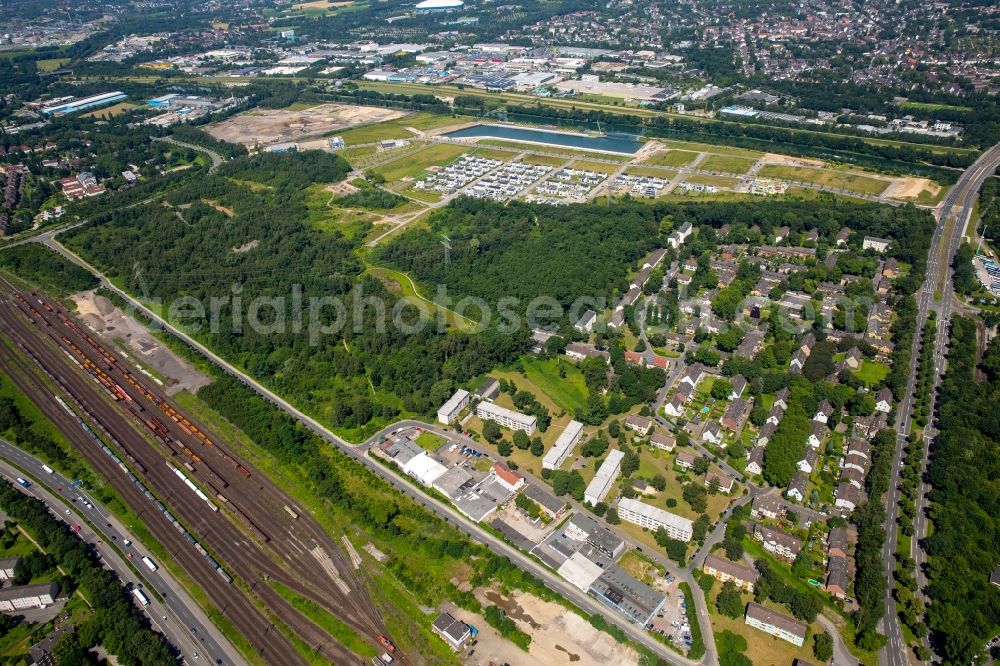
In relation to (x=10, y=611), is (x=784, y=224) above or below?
above

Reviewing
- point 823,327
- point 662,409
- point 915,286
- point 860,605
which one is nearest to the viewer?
point 860,605

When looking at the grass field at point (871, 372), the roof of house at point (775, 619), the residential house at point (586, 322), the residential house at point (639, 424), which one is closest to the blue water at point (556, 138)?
the residential house at point (586, 322)

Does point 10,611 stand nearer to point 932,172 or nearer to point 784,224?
point 784,224

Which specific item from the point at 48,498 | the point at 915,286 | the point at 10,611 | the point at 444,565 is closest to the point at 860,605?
the point at 444,565

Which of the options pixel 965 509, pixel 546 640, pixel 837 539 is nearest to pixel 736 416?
pixel 837 539

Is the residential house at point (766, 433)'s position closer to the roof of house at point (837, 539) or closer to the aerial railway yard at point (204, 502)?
the roof of house at point (837, 539)

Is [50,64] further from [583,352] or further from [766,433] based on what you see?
[766,433]

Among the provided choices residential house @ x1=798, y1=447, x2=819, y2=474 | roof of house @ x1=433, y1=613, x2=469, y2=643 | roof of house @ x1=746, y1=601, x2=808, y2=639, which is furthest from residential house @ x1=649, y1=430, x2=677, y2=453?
roof of house @ x1=433, y1=613, x2=469, y2=643
